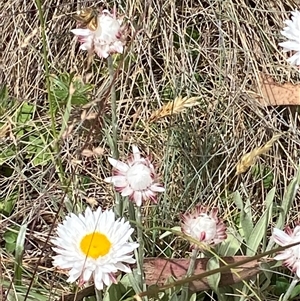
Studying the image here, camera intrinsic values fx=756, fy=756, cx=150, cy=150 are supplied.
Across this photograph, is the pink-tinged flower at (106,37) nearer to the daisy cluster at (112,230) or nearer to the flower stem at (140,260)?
the daisy cluster at (112,230)

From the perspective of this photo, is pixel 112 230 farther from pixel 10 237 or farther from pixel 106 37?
pixel 10 237

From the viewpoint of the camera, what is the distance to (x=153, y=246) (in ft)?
4.57

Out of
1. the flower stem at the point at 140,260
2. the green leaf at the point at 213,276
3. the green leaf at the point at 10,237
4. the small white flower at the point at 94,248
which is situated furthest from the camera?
the green leaf at the point at 10,237

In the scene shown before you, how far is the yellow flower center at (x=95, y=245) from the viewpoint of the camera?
1008 mm

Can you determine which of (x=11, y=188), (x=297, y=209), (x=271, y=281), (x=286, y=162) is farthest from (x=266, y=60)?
(x=11, y=188)

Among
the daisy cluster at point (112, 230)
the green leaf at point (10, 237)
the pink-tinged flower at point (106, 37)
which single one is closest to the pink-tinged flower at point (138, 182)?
the daisy cluster at point (112, 230)

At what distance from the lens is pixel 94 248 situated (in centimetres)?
102

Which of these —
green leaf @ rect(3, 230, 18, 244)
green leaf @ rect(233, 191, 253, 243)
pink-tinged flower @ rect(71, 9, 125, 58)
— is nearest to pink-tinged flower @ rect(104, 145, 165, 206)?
pink-tinged flower @ rect(71, 9, 125, 58)

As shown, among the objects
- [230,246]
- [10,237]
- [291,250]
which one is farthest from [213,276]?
[10,237]

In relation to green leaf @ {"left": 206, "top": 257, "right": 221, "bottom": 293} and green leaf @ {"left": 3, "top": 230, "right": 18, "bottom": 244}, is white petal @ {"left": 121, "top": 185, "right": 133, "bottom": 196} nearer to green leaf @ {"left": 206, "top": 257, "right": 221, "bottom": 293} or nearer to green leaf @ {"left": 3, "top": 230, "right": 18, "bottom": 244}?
green leaf @ {"left": 206, "top": 257, "right": 221, "bottom": 293}

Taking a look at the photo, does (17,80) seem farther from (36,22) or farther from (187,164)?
(187,164)

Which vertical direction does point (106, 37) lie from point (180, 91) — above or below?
below

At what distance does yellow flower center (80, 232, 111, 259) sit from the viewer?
1008mm

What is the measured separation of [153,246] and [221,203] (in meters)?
0.18
